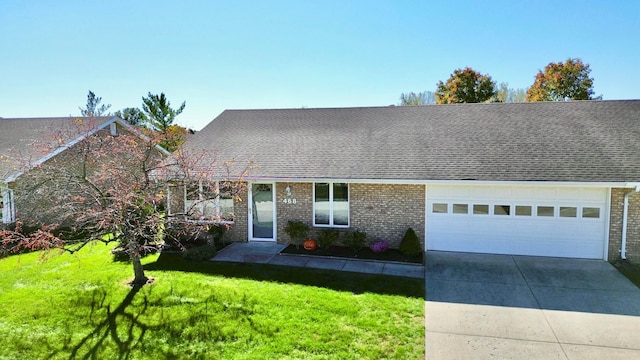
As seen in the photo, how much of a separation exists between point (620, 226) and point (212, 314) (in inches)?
450

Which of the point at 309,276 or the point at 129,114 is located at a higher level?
the point at 129,114

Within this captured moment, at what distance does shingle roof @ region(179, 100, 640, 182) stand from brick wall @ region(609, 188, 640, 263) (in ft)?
2.25

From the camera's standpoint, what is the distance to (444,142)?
45.0 feet

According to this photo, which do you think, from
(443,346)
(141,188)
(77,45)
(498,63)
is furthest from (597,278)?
(77,45)

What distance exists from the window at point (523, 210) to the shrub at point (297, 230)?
22.0 feet

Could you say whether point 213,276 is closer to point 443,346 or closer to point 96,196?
point 96,196

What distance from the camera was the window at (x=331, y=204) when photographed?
12820 mm

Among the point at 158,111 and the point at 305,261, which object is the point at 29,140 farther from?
the point at 305,261

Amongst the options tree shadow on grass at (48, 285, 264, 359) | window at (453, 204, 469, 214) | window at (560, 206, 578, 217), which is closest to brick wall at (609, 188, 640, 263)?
window at (560, 206, 578, 217)

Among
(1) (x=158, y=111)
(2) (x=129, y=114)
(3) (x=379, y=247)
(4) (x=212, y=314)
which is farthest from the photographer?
(2) (x=129, y=114)

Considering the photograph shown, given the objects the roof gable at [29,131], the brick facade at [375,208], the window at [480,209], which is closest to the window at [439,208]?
the brick facade at [375,208]

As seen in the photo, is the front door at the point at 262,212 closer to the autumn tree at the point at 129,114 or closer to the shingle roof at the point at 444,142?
the shingle roof at the point at 444,142

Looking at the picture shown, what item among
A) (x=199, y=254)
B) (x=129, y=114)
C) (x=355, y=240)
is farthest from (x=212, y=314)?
(x=129, y=114)

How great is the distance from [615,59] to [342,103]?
54.8ft
